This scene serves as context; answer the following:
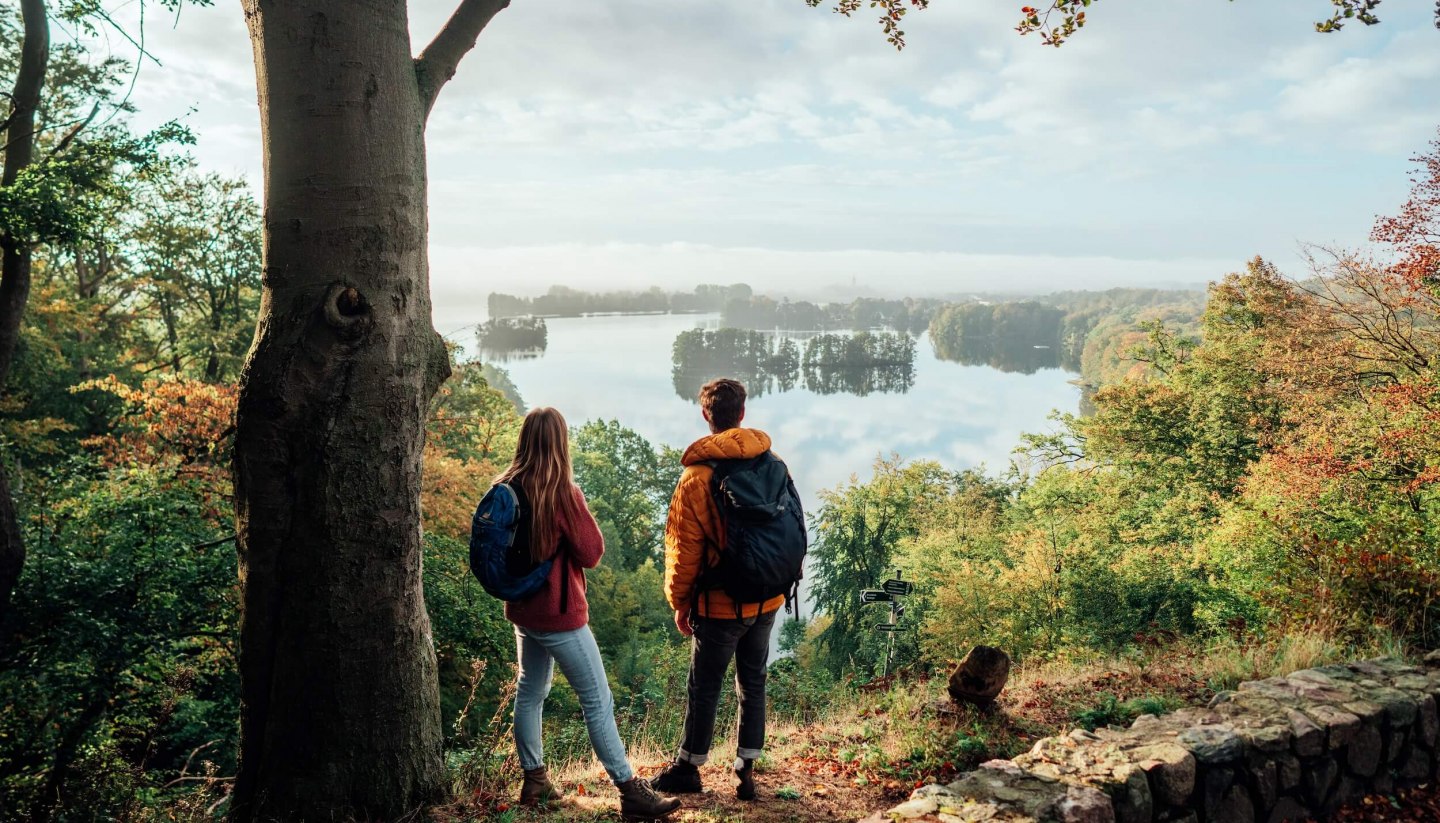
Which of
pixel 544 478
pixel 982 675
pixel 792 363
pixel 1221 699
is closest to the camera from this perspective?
pixel 544 478

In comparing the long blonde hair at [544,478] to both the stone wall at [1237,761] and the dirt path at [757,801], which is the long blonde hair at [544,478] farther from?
the stone wall at [1237,761]

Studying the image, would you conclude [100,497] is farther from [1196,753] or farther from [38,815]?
[1196,753]

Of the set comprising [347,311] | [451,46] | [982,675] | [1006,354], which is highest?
[1006,354]

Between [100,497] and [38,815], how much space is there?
348 centimetres

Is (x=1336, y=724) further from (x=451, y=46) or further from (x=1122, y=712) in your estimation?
(x=451, y=46)

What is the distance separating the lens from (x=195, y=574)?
5.57 m

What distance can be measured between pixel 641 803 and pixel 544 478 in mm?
1301

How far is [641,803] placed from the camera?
300 centimetres

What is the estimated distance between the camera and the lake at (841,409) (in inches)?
3654

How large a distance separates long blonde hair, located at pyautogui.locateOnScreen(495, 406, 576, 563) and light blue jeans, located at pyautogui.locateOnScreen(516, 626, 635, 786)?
374mm

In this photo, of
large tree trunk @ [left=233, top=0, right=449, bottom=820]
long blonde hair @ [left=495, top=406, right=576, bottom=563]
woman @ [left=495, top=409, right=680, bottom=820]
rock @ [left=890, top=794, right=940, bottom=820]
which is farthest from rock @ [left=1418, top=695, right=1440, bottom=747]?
large tree trunk @ [left=233, top=0, right=449, bottom=820]

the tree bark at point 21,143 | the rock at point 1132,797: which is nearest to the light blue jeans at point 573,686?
the rock at point 1132,797

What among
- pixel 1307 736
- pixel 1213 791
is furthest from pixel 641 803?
pixel 1307 736

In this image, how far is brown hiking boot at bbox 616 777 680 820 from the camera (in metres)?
3.00
